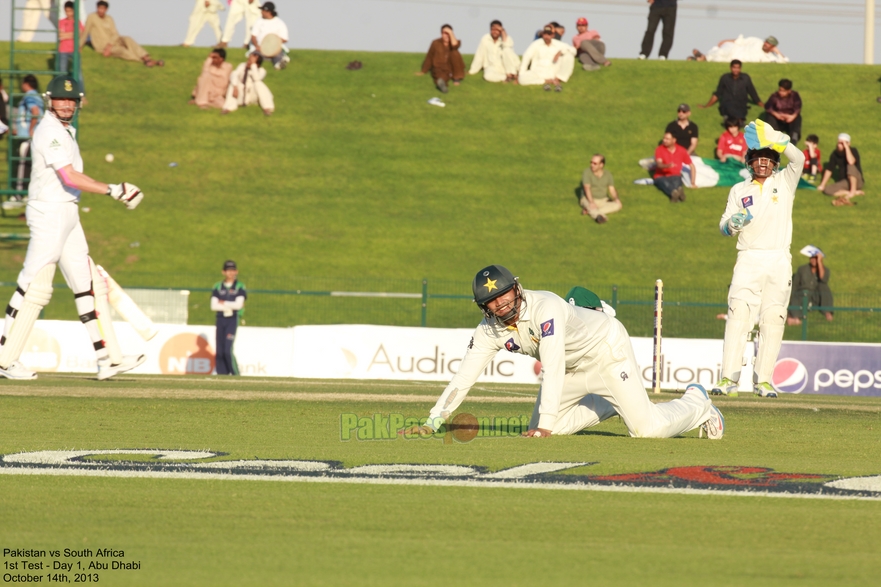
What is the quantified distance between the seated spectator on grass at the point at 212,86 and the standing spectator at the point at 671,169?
13912mm

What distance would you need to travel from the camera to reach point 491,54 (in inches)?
1553

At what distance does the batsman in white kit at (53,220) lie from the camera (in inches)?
486

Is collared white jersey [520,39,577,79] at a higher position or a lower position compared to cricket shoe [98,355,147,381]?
higher

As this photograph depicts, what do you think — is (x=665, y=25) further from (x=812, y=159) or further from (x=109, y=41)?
(x=109, y=41)

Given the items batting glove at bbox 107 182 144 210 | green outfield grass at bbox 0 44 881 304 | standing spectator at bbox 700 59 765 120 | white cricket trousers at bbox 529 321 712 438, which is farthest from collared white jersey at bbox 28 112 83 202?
standing spectator at bbox 700 59 765 120

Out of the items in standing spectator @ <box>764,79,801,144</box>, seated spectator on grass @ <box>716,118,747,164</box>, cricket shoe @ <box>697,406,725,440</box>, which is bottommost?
cricket shoe @ <box>697,406,725,440</box>

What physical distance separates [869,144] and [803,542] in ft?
116

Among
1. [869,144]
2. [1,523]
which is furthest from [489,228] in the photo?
[1,523]

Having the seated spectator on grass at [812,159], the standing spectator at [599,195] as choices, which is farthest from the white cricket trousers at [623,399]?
the seated spectator on grass at [812,159]

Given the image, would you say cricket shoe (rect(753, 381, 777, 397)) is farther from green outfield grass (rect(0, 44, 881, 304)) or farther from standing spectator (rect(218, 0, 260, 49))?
standing spectator (rect(218, 0, 260, 49))

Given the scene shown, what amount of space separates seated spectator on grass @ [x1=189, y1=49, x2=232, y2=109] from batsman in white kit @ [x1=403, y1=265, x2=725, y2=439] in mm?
29712

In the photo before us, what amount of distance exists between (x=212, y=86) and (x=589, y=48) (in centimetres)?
1301

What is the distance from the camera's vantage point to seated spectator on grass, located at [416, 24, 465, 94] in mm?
38531

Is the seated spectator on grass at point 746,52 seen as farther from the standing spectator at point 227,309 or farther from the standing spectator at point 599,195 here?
the standing spectator at point 227,309
